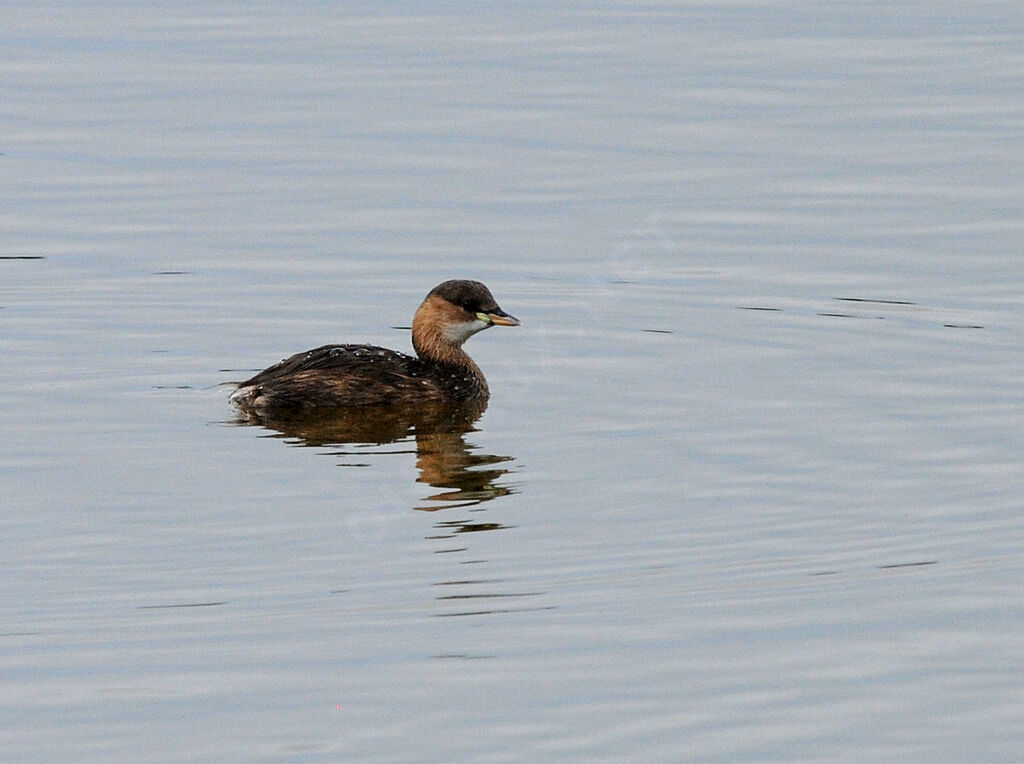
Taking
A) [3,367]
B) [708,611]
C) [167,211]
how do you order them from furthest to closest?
[167,211], [3,367], [708,611]

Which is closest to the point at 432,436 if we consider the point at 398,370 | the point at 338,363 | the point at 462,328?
the point at 338,363

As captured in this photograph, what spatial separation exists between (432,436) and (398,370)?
0.98m

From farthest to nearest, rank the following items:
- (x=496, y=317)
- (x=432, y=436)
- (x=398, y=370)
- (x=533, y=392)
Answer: (x=496, y=317) < (x=398, y=370) < (x=533, y=392) < (x=432, y=436)

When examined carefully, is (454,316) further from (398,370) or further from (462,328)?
(398,370)

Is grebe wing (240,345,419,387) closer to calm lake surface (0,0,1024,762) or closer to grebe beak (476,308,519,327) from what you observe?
calm lake surface (0,0,1024,762)

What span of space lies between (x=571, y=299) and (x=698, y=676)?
23.5 feet

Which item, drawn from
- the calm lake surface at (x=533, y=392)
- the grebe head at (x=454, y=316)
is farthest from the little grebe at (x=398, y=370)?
the calm lake surface at (x=533, y=392)

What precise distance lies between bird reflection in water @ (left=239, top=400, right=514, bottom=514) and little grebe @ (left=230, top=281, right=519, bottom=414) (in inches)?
3.2

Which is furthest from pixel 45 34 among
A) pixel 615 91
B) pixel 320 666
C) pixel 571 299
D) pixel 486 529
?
pixel 320 666

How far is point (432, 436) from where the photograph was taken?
38.9 ft

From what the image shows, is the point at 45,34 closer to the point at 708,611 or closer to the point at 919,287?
the point at 919,287

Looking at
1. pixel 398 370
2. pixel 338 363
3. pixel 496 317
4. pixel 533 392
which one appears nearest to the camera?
pixel 338 363

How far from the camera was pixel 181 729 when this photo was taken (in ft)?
23.3

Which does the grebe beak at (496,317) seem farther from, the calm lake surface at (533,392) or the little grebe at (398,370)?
the calm lake surface at (533,392)
